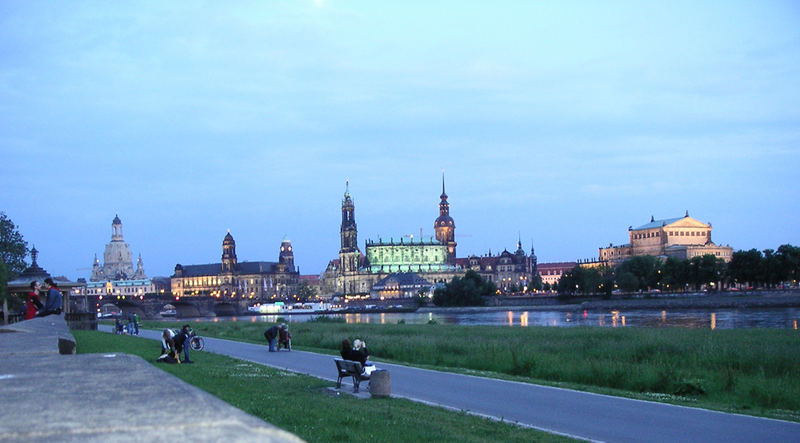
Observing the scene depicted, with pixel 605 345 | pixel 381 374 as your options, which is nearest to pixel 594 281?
pixel 605 345

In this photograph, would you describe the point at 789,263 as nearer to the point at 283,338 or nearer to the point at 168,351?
the point at 283,338

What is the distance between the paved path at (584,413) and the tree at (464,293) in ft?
517

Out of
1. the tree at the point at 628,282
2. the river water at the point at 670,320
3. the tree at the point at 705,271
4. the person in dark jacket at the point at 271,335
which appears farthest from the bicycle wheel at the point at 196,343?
the tree at the point at 628,282

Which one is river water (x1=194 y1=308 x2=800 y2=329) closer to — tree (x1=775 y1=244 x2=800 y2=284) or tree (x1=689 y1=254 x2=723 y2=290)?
tree (x1=775 y1=244 x2=800 y2=284)

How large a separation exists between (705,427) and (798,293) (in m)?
136

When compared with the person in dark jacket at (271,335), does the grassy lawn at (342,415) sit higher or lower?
lower

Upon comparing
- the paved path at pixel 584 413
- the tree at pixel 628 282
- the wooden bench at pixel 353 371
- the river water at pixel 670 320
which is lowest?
the river water at pixel 670 320

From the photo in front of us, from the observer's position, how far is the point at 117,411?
349 centimetres

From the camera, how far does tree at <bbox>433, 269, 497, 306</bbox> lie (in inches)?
7249

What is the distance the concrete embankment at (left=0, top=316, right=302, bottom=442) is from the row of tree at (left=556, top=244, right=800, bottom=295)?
16041cm

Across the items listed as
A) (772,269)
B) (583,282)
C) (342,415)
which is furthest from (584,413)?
(583,282)

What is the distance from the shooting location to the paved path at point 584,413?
51.4ft

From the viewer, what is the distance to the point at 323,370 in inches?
1150

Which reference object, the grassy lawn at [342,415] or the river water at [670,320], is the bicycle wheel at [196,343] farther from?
the river water at [670,320]
